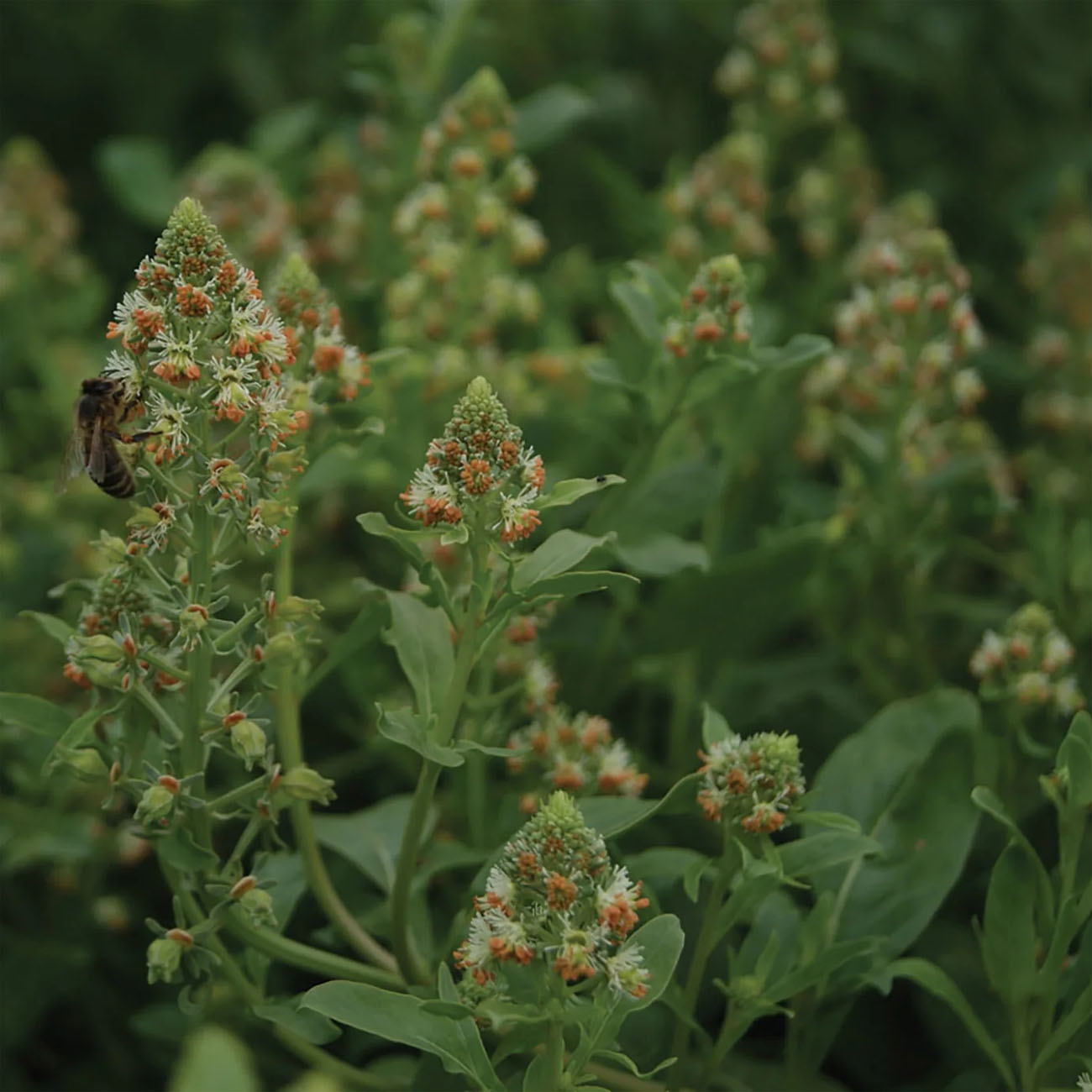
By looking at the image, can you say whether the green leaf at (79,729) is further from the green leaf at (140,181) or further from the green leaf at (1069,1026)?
the green leaf at (140,181)

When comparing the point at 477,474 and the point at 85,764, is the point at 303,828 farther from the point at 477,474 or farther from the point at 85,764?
the point at 477,474

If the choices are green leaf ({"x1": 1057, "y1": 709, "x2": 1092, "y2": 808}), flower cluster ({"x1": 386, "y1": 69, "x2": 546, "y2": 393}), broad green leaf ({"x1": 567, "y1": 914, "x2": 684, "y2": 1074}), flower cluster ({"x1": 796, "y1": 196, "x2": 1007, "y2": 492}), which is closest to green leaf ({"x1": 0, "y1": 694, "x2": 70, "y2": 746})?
broad green leaf ({"x1": 567, "y1": 914, "x2": 684, "y2": 1074})

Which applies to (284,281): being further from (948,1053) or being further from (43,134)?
(43,134)

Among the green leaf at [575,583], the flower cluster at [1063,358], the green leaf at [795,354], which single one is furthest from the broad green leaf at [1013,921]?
the flower cluster at [1063,358]

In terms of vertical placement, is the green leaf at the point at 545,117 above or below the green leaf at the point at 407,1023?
above

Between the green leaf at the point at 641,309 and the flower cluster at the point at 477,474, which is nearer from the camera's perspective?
the flower cluster at the point at 477,474

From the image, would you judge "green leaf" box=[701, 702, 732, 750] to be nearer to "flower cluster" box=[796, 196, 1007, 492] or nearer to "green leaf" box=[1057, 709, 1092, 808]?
"green leaf" box=[1057, 709, 1092, 808]

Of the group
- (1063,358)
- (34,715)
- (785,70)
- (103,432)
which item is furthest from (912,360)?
(34,715)

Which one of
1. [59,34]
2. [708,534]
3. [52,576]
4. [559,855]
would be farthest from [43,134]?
[559,855]
